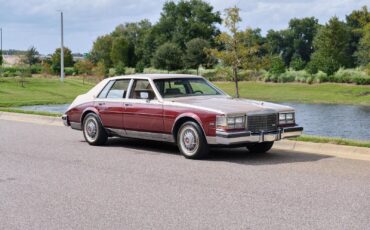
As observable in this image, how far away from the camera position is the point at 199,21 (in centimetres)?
10281

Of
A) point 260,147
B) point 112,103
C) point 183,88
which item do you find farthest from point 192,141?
point 112,103

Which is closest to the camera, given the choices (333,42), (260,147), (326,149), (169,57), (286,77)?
(326,149)

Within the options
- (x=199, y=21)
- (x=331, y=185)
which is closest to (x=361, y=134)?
(x=331, y=185)

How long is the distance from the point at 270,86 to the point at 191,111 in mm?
45522

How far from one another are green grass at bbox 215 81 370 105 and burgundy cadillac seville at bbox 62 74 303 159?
101ft

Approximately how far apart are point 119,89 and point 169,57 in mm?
77734

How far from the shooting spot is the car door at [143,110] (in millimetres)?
11398

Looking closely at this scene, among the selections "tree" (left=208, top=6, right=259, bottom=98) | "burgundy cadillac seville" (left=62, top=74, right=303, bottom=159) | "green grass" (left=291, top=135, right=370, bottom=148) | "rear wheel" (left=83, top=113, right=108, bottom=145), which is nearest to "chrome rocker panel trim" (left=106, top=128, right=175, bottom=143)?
"burgundy cadillac seville" (left=62, top=74, right=303, bottom=159)

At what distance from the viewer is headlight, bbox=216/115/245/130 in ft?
33.7

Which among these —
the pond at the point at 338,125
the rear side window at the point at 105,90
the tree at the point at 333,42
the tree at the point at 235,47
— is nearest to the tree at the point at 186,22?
the tree at the point at 333,42

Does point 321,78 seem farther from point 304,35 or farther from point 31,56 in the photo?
point 304,35

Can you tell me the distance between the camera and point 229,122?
1029 cm

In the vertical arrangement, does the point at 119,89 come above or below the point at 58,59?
below

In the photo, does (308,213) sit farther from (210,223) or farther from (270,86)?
(270,86)
